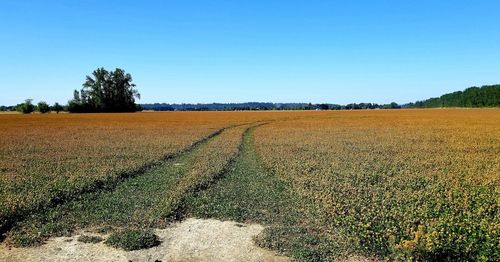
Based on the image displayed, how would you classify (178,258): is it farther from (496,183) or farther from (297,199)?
(496,183)

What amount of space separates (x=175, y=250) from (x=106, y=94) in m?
146

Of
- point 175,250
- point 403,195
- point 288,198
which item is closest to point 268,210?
point 288,198

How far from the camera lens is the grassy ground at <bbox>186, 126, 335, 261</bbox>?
1020 cm

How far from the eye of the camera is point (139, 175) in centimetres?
2047

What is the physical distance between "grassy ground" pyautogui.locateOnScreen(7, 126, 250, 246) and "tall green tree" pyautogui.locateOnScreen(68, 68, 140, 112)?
132103mm

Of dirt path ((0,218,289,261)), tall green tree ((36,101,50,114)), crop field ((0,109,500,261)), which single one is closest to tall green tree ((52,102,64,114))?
tall green tree ((36,101,50,114))

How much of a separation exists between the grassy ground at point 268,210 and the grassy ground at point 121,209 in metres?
0.97

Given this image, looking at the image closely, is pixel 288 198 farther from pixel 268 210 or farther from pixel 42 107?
pixel 42 107

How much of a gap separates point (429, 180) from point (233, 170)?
9233 mm

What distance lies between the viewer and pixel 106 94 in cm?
14688

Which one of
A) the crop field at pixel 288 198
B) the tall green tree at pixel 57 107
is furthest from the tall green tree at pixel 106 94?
the crop field at pixel 288 198

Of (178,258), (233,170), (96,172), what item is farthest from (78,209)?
(233,170)

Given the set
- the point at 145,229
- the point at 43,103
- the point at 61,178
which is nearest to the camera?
the point at 145,229

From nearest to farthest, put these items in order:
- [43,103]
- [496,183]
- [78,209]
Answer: [78,209] → [496,183] → [43,103]
